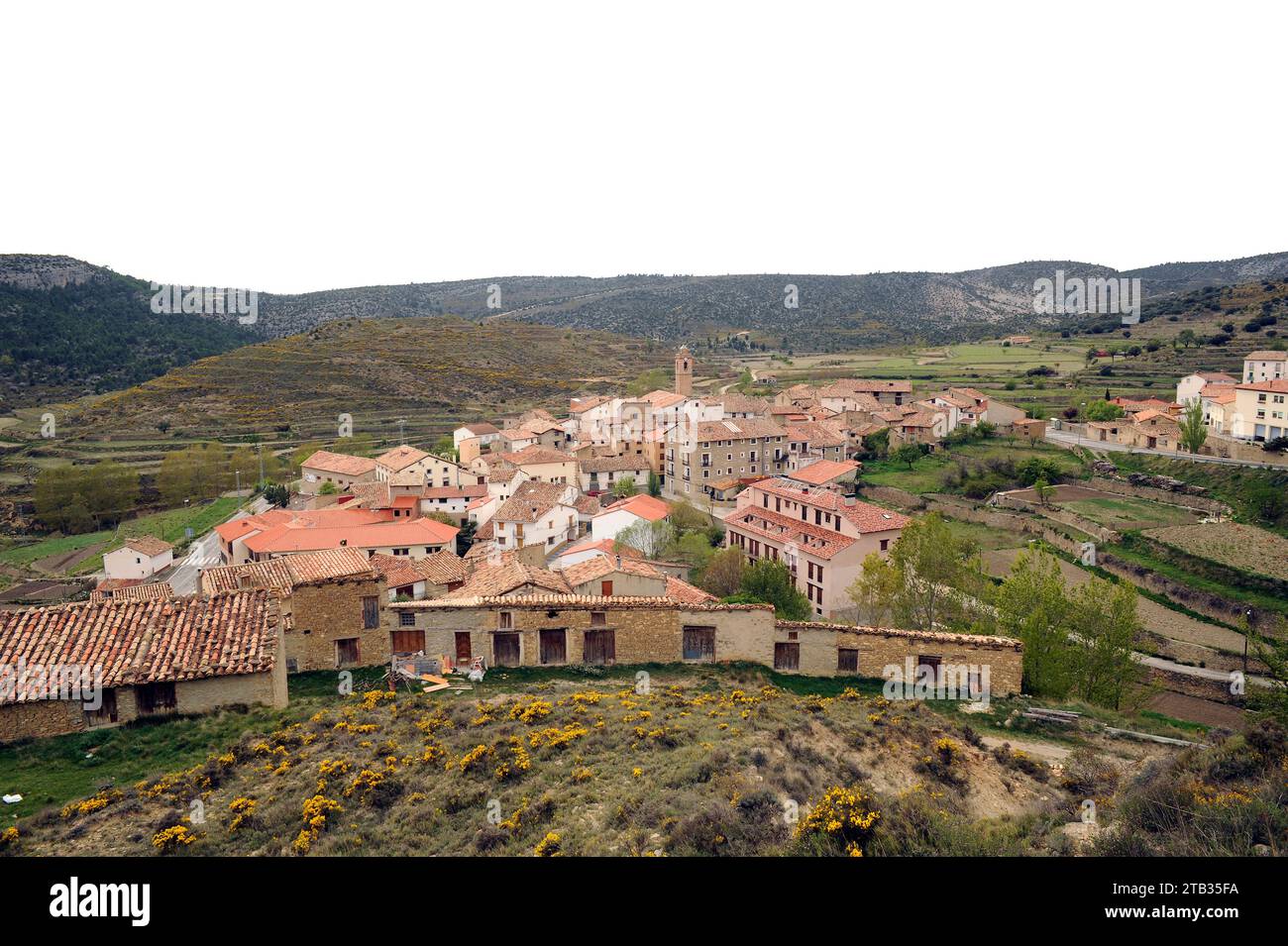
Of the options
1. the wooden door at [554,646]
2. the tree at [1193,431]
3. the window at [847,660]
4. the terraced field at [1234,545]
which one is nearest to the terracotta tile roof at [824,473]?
the terraced field at [1234,545]

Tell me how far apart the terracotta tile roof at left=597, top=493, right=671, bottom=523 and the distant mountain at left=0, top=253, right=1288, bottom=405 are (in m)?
69.9

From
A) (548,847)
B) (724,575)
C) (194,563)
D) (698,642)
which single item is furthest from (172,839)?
(194,563)

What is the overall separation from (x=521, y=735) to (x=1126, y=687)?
16693 mm

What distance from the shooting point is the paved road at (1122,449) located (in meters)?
39.7

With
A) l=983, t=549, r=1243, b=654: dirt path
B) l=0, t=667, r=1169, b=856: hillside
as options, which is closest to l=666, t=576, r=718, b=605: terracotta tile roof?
l=0, t=667, r=1169, b=856: hillside

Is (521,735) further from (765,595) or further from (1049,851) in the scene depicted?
(765,595)

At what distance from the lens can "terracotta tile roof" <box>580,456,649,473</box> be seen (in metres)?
48.5

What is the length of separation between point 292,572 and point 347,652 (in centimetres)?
254

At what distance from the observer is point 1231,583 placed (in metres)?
28.8

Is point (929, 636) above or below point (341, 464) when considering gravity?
below

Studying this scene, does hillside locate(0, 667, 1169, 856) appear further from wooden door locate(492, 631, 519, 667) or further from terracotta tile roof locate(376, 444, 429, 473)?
terracotta tile roof locate(376, 444, 429, 473)

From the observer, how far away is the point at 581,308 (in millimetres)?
137625

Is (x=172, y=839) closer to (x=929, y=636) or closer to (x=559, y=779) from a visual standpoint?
(x=559, y=779)

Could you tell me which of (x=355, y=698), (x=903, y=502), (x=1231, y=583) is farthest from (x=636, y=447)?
(x=355, y=698)
